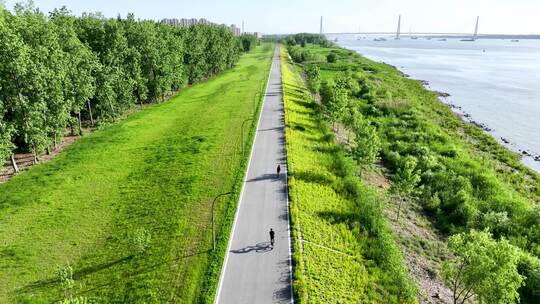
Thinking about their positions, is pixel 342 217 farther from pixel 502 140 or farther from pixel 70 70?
pixel 502 140

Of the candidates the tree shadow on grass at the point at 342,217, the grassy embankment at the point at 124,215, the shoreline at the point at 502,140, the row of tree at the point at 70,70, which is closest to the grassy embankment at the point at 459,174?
the shoreline at the point at 502,140

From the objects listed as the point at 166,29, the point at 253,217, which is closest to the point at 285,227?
the point at 253,217

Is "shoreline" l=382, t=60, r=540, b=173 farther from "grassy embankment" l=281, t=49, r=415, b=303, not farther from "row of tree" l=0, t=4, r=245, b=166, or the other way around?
"row of tree" l=0, t=4, r=245, b=166

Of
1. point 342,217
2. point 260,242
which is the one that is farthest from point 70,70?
point 342,217

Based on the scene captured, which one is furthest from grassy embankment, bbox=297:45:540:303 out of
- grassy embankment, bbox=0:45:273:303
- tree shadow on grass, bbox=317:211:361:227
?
grassy embankment, bbox=0:45:273:303

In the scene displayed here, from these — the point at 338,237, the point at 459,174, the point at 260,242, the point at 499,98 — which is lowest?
the point at 338,237

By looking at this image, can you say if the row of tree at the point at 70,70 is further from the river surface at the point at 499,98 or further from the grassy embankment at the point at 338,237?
the river surface at the point at 499,98
